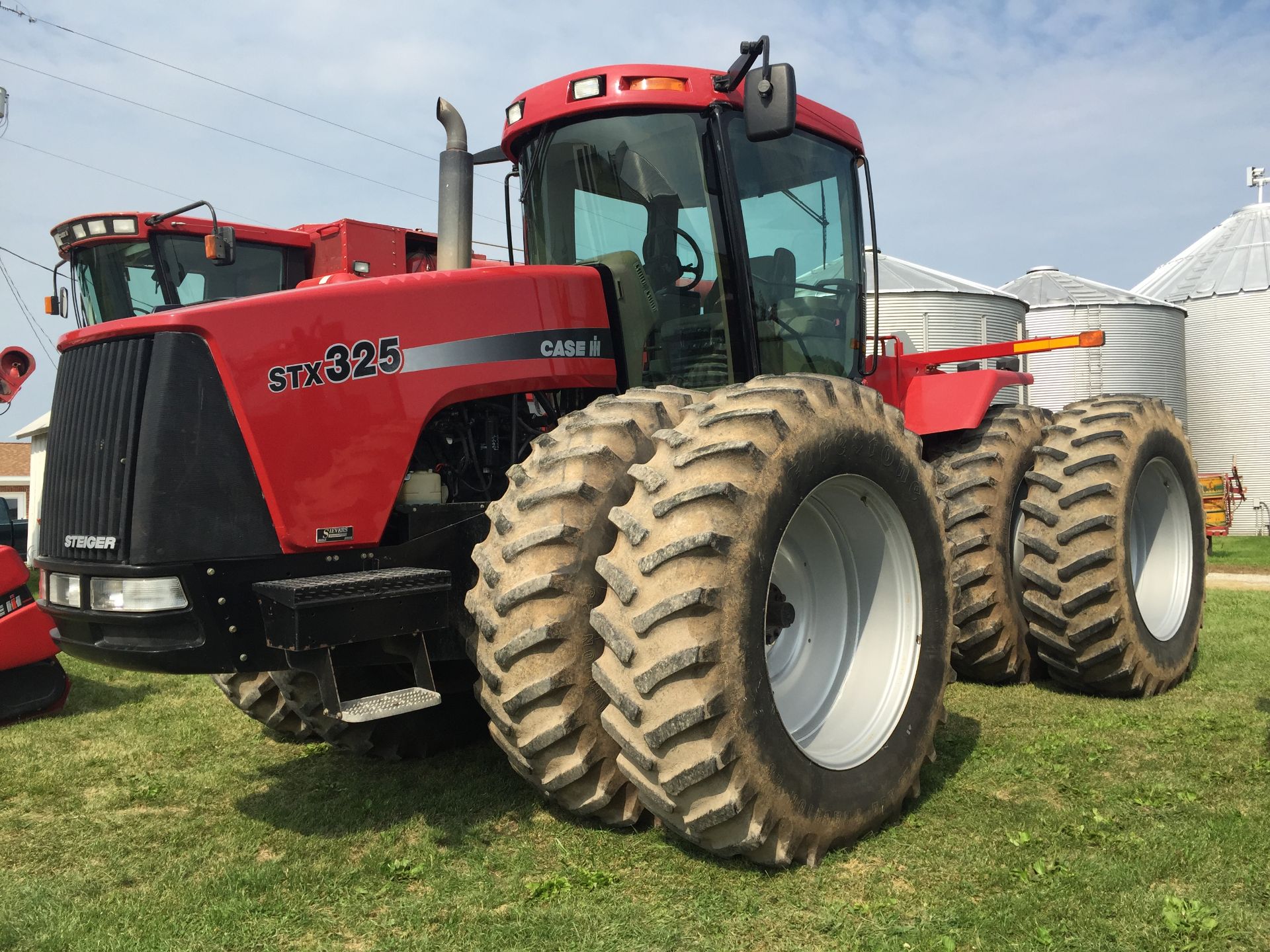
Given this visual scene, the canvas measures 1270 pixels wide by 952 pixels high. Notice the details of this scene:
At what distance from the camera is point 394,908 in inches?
124

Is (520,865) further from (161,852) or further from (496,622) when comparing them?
(161,852)

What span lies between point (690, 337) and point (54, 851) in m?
3.11

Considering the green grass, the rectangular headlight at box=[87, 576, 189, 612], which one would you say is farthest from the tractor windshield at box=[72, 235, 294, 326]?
the rectangular headlight at box=[87, 576, 189, 612]

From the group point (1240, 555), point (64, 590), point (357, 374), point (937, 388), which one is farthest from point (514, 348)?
point (1240, 555)

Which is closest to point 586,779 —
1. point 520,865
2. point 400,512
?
point 520,865

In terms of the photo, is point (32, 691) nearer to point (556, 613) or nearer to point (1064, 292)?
point (556, 613)

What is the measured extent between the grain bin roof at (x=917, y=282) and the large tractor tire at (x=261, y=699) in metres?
18.2

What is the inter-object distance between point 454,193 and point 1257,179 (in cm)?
3089

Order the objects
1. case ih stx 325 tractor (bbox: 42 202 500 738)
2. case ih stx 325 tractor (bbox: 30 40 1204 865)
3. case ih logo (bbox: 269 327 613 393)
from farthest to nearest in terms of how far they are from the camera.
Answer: case ih stx 325 tractor (bbox: 42 202 500 738)
case ih logo (bbox: 269 327 613 393)
case ih stx 325 tractor (bbox: 30 40 1204 865)

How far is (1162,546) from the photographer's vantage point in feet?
21.5

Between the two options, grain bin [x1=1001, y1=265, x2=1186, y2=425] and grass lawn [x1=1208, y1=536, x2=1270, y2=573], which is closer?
grass lawn [x1=1208, y1=536, x2=1270, y2=573]

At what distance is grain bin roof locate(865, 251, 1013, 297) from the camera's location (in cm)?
2156

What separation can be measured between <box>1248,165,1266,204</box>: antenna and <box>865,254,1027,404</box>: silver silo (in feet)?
38.3

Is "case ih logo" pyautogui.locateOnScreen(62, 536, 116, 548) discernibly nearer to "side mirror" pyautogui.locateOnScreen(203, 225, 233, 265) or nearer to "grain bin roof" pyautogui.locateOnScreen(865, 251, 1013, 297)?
"side mirror" pyautogui.locateOnScreen(203, 225, 233, 265)
